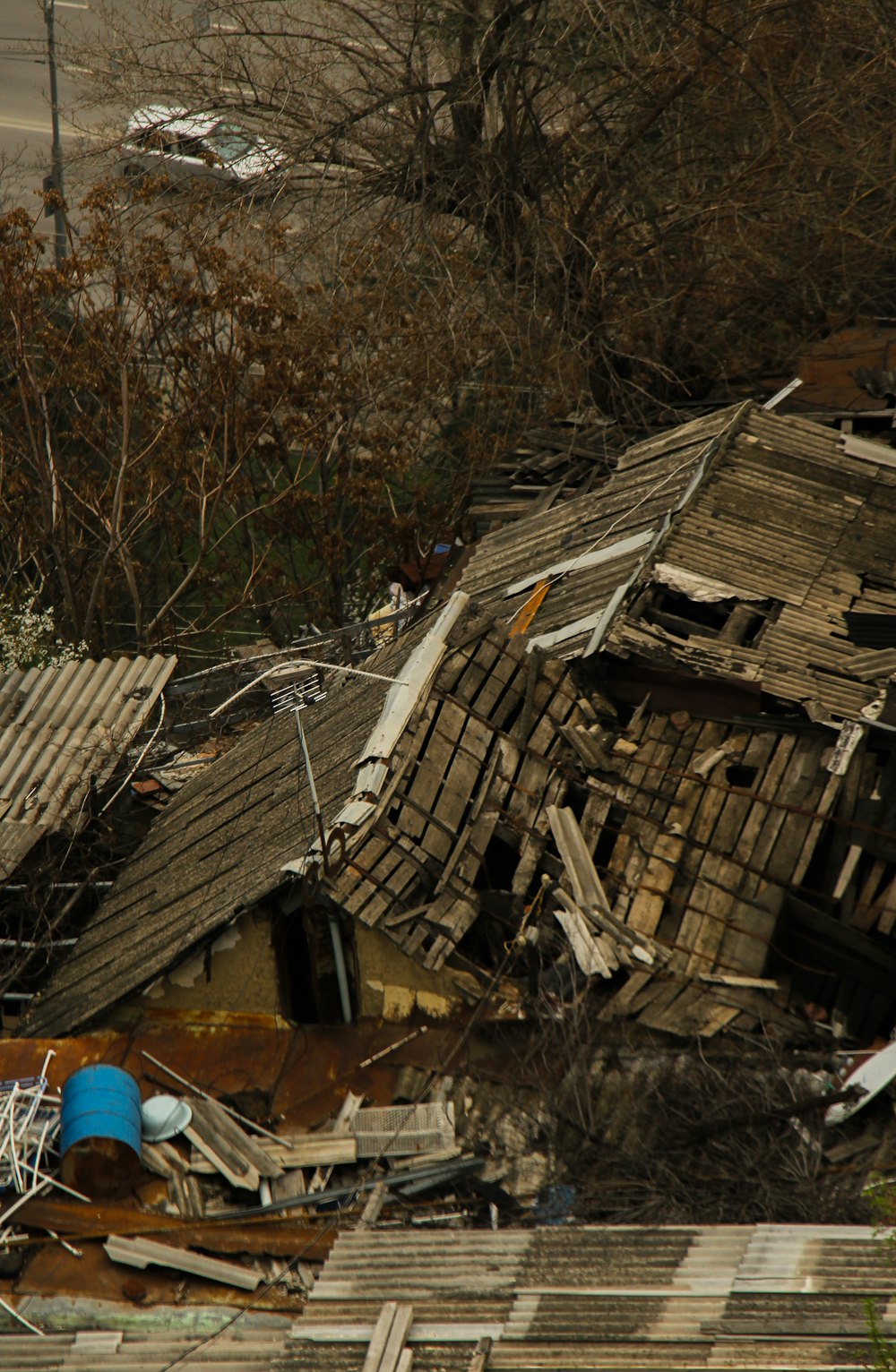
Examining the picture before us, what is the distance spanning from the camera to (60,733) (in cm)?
1353

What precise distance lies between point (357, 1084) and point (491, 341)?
18537 mm

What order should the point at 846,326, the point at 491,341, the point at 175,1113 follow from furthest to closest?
the point at 491,341 → the point at 846,326 → the point at 175,1113

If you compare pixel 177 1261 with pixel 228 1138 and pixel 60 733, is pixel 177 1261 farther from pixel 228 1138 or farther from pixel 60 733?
pixel 60 733

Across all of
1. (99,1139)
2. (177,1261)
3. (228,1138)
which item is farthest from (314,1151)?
(99,1139)

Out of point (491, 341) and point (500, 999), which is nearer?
point (500, 999)

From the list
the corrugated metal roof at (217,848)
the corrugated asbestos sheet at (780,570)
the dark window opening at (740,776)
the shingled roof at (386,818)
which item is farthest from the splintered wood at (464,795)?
the dark window opening at (740,776)

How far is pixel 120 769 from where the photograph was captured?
43.8 ft

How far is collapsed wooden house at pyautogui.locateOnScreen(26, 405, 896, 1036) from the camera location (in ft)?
Answer: 34.0

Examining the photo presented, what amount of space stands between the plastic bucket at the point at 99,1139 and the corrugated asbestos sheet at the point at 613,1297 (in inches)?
70.3

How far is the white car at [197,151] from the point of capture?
24938 mm

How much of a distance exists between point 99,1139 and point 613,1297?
3493mm

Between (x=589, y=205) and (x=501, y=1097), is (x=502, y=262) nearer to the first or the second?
(x=589, y=205)

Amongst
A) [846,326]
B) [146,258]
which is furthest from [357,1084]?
[146,258]

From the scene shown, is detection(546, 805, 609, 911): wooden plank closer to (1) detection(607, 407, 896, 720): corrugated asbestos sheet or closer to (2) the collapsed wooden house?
(2) the collapsed wooden house
